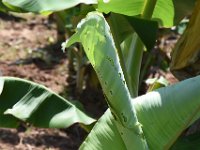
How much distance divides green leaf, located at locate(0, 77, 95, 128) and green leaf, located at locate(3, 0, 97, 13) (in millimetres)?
324

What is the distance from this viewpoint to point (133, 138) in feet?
4.32

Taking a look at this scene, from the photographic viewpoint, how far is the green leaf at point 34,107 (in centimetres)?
179

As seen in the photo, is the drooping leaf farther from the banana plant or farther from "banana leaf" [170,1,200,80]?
"banana leaf" [170,1,200,80]

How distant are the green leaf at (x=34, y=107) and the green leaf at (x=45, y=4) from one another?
324 millimetres

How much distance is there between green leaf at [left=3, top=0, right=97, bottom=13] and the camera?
5.19 feet

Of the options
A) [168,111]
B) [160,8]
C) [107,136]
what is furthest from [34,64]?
[168,111]

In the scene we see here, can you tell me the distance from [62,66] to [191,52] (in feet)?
6.52

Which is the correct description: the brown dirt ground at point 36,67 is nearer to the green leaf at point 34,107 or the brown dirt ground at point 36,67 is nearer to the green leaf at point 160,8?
the green leaf at point 34,107

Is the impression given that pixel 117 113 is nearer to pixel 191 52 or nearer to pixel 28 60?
pixel 191 52

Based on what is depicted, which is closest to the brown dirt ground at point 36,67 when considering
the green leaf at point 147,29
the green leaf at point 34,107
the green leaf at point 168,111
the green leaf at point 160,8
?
the green leaf at point 34,107

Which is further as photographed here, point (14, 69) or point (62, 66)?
point (62, 66)

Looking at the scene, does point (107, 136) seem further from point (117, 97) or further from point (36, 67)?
point (36, 67)

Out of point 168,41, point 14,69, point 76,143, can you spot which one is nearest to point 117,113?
point 76,143

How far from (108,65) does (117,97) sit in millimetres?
90
